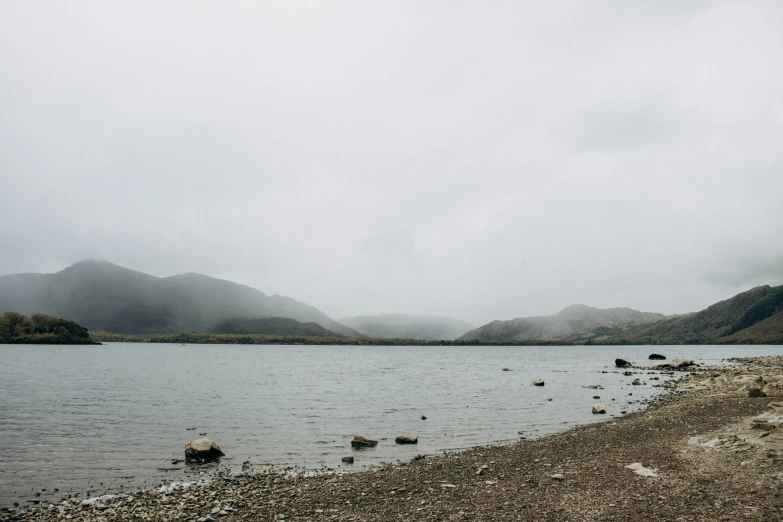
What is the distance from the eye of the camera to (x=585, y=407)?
4447 cm

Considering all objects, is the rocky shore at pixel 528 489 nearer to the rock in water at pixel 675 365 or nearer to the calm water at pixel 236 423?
the calm water at pixel 236 423

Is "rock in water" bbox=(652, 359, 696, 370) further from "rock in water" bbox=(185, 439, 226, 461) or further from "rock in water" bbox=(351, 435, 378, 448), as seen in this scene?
"rock in water" bbox=(185, 439, 226, 461)

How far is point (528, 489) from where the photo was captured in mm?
16547

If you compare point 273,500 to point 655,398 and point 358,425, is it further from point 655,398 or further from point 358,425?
point 655,398

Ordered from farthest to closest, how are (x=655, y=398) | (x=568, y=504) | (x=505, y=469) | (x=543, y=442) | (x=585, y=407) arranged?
(x=655, y=398) < (x=585, y=407) < (x=543, y=442) < (x=505, y=469) < (x=568, y=504)

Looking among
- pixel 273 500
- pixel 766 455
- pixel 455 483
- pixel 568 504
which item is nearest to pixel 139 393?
pixel 273 500

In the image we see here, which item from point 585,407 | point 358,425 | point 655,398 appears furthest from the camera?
point 655,398

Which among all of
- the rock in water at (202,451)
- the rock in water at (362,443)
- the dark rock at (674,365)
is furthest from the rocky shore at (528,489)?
the dark rock at (674,365)

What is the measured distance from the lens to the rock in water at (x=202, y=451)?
941 inches

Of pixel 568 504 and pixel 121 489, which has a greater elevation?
pixel 568 504

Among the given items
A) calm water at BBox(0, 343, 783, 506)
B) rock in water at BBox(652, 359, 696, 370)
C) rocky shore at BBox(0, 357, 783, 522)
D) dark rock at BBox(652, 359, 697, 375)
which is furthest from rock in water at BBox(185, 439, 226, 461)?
rock in water at BBox(652, 359, 696, 370)

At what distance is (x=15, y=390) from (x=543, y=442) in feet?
212

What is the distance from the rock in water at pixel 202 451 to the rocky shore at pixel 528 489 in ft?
12.3

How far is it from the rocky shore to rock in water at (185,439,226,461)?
3739 millimetres
